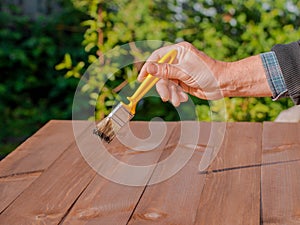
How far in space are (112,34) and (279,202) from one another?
8.19 ft

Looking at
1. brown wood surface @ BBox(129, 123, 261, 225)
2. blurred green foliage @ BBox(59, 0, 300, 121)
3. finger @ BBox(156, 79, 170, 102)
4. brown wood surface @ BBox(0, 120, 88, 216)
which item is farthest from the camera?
blurred green foliage @ BBox(59, 0, 300, 121)

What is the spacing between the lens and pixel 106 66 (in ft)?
13.1

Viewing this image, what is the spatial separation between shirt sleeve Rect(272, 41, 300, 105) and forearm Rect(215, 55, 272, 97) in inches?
4.6

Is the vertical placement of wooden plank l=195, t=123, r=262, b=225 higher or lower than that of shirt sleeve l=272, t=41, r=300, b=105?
lower

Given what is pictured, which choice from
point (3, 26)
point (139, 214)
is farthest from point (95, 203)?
point (3, 26)

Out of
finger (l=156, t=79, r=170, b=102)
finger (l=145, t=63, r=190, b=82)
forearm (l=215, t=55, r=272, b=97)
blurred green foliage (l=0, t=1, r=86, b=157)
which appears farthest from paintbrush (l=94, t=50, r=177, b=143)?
blurred green foliage (l=0, t=1, r=86, b=157)

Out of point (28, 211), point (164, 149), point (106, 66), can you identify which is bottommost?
point (106, 66)

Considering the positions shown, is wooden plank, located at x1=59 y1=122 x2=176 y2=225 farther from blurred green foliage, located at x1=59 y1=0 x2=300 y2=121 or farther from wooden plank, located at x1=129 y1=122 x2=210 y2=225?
blurred green foliage, located at x1=59 y1=0 x2=300 y2=121

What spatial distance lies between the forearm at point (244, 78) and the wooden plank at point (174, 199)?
0.26 metres

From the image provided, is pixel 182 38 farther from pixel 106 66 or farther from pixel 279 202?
pixel 279 202

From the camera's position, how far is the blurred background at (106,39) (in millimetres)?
3857

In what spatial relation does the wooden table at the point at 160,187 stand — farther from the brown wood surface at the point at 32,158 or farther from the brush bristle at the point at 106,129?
the brush bristle at the point at 106,129

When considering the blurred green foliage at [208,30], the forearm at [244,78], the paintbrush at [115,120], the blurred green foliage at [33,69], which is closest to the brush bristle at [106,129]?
the paintbrush at [115,120]

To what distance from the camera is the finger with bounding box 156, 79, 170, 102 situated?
2.15m
